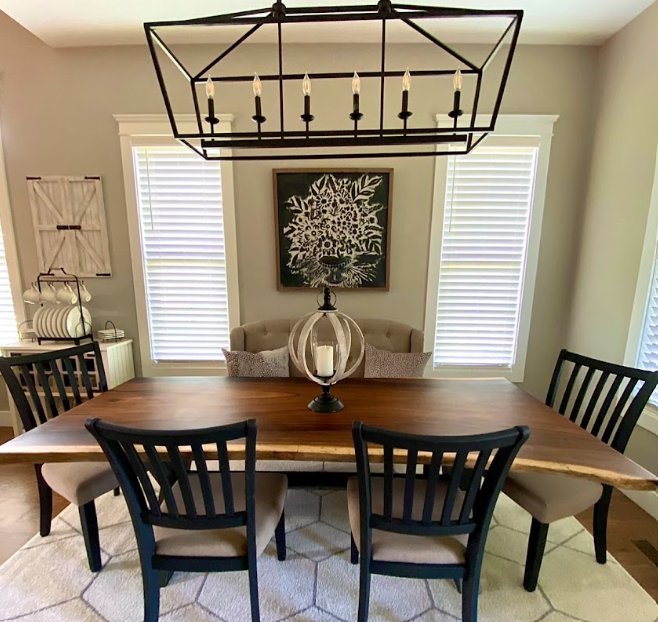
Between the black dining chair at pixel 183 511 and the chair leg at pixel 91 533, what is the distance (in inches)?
20.6

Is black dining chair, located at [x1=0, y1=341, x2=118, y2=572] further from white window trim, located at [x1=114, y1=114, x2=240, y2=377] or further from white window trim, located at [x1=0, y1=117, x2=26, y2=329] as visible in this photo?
white window trim, located at [x1=0, y1=117, x2=26, y2=329]

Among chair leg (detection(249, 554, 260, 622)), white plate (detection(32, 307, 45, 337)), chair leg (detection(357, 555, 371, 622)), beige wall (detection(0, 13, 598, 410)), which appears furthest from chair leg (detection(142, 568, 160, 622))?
white plate (detection(32, 307, 45, 337))

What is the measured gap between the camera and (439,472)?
1.07 m

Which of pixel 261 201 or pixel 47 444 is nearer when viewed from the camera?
pixel 47 444

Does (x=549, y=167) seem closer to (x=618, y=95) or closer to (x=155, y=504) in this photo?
(x=618, y=95)

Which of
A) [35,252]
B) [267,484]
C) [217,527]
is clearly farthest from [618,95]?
[35,252]

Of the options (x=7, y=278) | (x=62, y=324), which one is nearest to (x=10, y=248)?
(x=7, y=278)

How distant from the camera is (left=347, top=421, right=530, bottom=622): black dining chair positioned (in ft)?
3.43

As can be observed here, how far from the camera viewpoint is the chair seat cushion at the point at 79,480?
1.55m

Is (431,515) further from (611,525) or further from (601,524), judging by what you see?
(611,525)

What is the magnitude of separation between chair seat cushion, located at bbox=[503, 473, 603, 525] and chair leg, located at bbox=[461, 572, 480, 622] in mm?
428

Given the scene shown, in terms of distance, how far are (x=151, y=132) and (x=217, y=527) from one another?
2.74 metres

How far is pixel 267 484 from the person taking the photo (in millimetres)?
1584

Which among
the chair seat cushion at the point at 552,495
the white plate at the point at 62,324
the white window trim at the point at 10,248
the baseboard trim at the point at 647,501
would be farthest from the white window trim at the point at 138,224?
the baseboard trim at the point at 647,501
